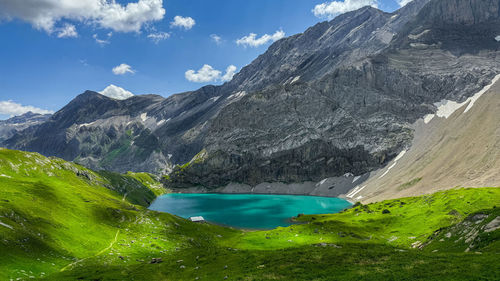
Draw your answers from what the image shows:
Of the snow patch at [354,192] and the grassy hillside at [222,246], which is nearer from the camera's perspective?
the grassy hillside at [222,246]

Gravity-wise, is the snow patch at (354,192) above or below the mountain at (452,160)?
below

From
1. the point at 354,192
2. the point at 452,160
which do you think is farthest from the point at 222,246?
the point at 354,192

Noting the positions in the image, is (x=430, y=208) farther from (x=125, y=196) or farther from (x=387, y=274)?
(x=125, y=196)

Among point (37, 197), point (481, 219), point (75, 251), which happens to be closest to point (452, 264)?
point (481, 219)

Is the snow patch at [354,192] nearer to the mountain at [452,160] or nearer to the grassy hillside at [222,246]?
the mountain at [452,160]

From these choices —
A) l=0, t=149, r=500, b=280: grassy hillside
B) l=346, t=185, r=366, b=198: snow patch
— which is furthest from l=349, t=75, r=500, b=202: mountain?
l=0, t=149, r=500, b=280: grassy hillside

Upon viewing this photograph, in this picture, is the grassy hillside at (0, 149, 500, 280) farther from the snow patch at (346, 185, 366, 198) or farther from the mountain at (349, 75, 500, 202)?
the snow patch at (346, 185, 366, 198)

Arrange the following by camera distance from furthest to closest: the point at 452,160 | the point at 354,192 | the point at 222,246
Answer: the point at 354,192
the point at 452,160
the point at 222,246

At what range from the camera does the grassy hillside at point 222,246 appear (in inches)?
983

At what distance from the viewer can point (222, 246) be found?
60.4 m

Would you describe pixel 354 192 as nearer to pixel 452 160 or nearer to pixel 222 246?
pixel 452 160

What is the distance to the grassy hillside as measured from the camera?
81.9ft

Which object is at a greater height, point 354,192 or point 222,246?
point 222,246

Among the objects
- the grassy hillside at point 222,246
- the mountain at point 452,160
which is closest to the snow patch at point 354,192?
the mountain at point 452,160
